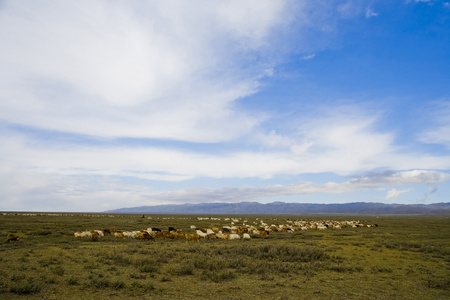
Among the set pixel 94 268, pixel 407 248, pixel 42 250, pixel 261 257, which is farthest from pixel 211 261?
pixel 407 248

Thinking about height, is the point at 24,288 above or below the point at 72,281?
above

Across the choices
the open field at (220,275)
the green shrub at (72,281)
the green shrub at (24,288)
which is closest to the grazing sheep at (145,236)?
the open field at (220,275)

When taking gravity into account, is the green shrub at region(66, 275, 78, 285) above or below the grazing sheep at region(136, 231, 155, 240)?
above

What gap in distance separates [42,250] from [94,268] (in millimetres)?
5750

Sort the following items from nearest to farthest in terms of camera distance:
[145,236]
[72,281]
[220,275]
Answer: [72,281], [220,275], [145,236]

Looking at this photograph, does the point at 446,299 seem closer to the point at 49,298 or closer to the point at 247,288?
the point at 247,288

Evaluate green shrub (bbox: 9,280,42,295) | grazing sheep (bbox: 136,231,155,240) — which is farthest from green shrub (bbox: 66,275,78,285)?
grazing sheep (bbox: 136,231,155,240)

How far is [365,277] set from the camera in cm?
1089

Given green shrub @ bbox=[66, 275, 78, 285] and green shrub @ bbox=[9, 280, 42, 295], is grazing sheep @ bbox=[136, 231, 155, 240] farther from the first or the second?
green shrub @ bbox=[9, 280, 42, 295]

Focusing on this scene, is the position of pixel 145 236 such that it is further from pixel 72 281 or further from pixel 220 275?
pixel 220 275

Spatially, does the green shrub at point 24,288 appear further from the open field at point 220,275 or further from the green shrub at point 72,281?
the green shrub at point 72,281

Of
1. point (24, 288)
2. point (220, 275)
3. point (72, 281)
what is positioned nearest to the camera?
point (24, 288)

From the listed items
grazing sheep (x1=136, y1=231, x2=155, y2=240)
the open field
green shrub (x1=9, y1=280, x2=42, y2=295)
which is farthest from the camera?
grazing sheep (x1=136, y1=231, x2=155, y2=240)

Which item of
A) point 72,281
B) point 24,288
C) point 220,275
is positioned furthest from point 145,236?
point 24,288
